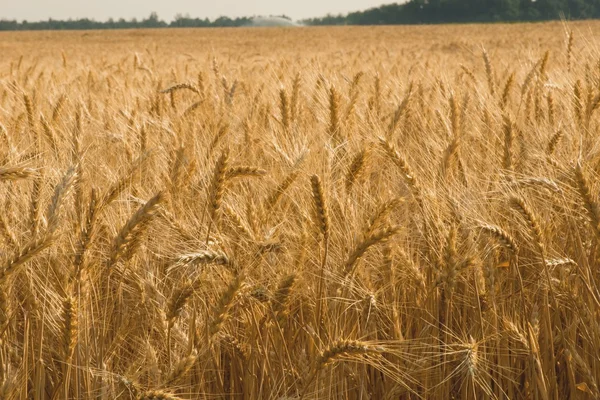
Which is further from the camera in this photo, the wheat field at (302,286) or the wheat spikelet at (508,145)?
the wheat spikelet at (508,145)

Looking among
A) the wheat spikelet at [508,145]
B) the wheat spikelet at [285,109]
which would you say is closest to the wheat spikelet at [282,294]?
the wheat spikelet at [508,145]

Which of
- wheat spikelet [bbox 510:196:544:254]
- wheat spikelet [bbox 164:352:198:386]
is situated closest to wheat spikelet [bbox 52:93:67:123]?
wheat spikelet [bbox 164:352:198:386]

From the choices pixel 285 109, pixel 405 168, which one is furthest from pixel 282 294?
pixel 285 109

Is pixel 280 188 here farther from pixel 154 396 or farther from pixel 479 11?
pixel 479 11

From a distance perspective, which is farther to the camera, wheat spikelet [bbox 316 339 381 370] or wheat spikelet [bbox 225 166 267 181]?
wheat spikelet [bbox 225 166 267 181]

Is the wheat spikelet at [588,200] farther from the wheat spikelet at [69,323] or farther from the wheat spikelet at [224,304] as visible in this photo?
the wheat spikelet at [69,323]

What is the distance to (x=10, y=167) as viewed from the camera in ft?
4.71

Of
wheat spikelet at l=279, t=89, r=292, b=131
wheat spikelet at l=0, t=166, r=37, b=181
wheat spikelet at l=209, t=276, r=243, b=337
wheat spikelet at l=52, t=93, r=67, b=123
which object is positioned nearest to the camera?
wheat spikelet at l=209, t=276, r=243, b=337

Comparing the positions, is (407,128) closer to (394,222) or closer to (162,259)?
(394,222)

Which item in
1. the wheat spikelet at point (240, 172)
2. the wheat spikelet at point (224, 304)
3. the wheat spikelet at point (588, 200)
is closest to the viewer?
the wheat spikelet at point (224, 304)

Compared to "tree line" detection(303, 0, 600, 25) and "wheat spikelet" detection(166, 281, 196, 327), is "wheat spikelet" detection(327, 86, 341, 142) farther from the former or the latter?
"tree line" detection(303, 0, 600, 25)

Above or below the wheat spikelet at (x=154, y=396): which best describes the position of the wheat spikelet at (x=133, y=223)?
above

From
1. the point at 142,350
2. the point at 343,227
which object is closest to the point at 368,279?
the point at 343,227

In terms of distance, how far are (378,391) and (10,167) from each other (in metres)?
1.00
